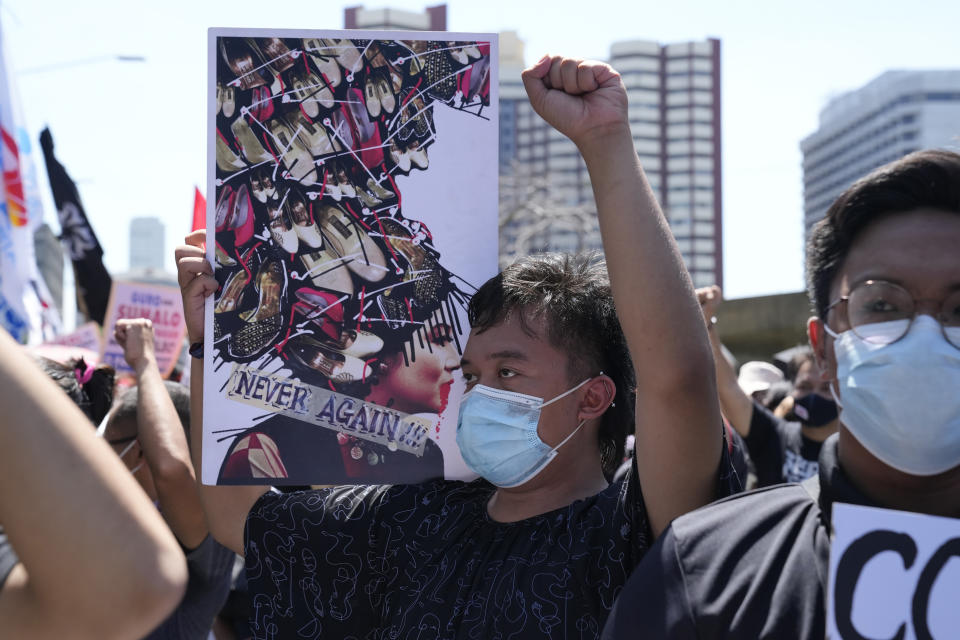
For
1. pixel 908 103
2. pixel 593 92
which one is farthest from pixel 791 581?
pixel 908 103

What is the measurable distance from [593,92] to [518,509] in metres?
0.92

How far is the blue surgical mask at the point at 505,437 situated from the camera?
2.08m

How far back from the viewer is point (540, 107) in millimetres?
1916

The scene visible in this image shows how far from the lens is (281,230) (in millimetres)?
2250

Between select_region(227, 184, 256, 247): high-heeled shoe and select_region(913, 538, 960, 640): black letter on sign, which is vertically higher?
select_region(227, 184, 256, 247): high-heeled shoe

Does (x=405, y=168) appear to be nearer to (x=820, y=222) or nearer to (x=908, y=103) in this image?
(x=820, y=222)

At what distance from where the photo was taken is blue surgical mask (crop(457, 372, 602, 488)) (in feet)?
6.83

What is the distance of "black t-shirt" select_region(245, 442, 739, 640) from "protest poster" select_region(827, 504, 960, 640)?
39cm

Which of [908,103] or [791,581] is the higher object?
[908,103]

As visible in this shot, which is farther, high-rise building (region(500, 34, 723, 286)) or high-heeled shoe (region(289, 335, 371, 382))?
high-rise building (region(500, 34, 723, 286))

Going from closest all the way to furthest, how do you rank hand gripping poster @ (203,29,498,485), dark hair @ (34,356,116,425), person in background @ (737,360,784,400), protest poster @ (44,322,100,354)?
hand gripping poster @ (203,29,498,485) → dark hair @ (34,356,116,425) → person in background @ (737,360,784,400) → protest poster @ (44,322,100,354)

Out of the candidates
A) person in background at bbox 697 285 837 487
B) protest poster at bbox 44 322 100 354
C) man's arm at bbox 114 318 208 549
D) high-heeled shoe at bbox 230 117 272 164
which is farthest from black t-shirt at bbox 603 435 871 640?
protest poster at bbox 44 322 100 354

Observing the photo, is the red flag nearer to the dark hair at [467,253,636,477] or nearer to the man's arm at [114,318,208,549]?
the man's arm at [114,318,208,549]

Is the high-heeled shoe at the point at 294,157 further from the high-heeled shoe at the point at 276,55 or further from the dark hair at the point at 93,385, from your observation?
the dark hair at the point at 93,385
